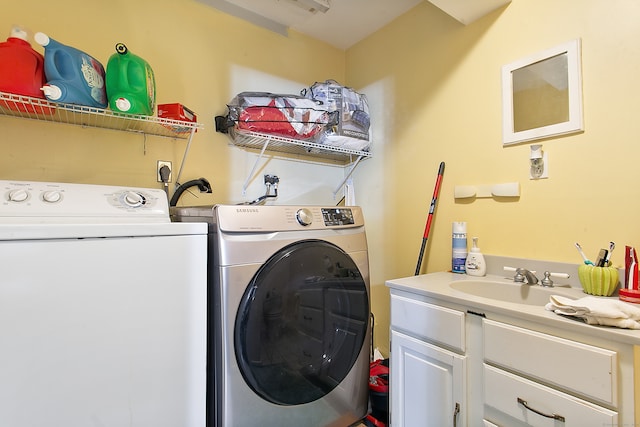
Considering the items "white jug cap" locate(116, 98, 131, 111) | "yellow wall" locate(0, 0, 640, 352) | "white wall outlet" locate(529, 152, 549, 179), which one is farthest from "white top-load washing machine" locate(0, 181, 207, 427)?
"white wall outlet" locate(529, 152, 549, 179)

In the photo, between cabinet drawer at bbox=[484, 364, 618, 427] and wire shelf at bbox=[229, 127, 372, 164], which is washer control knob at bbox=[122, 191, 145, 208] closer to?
wire shelf at bbox=[229, 127, 372, 164]

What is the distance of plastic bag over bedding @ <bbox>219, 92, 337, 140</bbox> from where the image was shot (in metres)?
1.67

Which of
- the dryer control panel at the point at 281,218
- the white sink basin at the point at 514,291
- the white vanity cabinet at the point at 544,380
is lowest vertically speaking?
the white vanity cabinet at the point at 544,380

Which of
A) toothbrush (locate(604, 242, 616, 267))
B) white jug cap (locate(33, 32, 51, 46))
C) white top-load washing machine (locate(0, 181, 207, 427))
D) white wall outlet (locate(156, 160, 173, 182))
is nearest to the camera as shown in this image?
white top-load washing machine (locate(0, 181, 207, 427))

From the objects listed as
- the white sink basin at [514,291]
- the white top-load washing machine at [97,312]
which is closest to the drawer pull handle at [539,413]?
the white sink basin at [514,291]

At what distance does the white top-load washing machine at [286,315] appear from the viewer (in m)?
1.10

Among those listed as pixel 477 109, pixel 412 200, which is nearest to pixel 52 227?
pixel 412 200

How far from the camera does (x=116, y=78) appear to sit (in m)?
1.22

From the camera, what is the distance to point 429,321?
122 cm

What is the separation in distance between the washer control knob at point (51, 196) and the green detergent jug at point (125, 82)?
16.5 inches

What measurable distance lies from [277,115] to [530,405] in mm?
1642

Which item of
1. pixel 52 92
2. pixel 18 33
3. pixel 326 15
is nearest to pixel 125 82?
pixel 52 92

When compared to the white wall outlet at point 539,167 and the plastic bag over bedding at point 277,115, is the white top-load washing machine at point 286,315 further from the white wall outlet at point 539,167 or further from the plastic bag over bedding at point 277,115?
the white wall outlet at point 539,167

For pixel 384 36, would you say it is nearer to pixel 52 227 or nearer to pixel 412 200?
pixel 412 200
